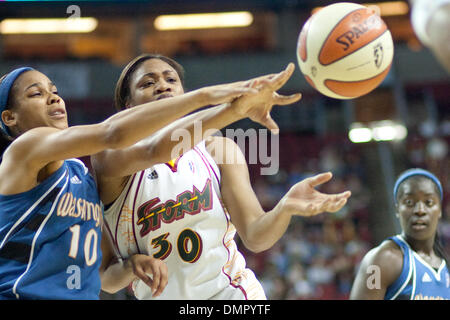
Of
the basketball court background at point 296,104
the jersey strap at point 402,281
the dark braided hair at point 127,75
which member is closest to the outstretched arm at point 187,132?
the dark braided hair at point 127,75

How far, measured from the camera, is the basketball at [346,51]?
2910mm

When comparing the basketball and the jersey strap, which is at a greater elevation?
the basketball

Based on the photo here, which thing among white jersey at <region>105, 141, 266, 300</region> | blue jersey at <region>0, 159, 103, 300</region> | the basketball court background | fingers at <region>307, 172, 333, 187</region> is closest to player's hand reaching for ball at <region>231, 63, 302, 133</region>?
fingers at <region>307, 172, 333, 187</region>

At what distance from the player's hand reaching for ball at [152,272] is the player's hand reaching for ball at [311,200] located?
634mm

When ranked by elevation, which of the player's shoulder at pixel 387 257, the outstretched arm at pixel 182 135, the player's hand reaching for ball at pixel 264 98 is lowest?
the player's shoulder at pixel 387 257

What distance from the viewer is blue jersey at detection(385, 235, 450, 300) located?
3.68 meters

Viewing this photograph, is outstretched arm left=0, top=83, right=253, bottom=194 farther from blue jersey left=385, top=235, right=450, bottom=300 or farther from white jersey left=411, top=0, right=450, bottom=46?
blue jersey left=385, top=235, right=450, bottom=300

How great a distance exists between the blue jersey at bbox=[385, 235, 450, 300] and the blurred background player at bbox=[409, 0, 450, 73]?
1625mm

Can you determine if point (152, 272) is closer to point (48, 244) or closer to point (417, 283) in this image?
point (48, 244)

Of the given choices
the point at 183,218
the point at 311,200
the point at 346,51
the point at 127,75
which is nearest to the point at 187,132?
the point at 183,218

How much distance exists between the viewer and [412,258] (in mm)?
3760

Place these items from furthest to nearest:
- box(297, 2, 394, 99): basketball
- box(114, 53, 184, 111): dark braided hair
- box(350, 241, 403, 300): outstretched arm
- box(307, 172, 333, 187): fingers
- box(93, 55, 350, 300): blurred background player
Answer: box(350, 241, 403, 300): outstretched arm, box(114, 53, 184, 111): dark braided hair, box(297, 2, 394, 99): basketball, box(93, 55, 350, 300): blurred background player, box(307, 172, 333, 187): fingers

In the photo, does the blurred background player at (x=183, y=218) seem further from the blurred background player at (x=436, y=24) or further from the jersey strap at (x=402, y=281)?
the jersey strap at (x=402, y=281)

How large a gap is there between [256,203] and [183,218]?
1.37ft
